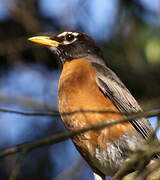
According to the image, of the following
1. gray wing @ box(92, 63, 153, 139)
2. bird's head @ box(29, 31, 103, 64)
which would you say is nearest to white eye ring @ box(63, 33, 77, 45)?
bird's head @ box(29, 31, 103, 64)

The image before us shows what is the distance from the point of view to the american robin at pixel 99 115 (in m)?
4.97

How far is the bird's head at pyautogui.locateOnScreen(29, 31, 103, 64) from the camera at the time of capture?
619 cm

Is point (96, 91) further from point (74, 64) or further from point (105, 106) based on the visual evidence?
point (74, 64)

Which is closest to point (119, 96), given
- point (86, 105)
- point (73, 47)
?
point (86, 105)

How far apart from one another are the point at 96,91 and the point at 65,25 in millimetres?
2682

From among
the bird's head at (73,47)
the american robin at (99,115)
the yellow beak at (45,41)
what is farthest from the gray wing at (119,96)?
the yellow beak at (45,41)

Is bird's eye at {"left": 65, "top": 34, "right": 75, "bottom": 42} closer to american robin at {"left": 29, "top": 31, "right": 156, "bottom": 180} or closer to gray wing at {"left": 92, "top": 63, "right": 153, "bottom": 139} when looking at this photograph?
american robin at {"left": 29, "top": 31, "right": 156, "bottom": 180}

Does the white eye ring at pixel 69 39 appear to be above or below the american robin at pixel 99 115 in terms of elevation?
above

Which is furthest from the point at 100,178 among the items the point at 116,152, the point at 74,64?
the point at 74,64

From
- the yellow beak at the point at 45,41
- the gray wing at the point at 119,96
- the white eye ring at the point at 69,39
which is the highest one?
the yellow beak at the point at 45,41

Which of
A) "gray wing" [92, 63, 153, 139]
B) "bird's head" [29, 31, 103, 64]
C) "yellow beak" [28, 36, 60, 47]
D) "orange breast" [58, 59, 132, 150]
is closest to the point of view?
"orange breast" [58, 59, 132, 150]

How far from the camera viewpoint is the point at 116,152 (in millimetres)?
5004

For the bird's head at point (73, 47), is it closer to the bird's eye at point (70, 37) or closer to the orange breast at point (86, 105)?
the bird's eye at point (70, 37)

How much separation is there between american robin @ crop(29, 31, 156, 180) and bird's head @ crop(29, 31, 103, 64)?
428 millimetres
